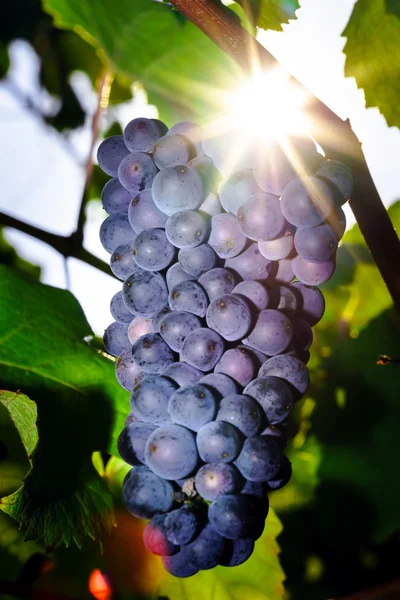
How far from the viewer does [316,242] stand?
0.67 metres

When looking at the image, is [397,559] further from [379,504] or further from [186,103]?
[186,103]

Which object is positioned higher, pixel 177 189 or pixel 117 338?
pixel 177 189

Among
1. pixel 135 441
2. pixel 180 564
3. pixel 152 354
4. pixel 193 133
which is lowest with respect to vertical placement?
pixel 180 564

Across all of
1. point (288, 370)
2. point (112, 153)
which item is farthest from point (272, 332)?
point (112, 153)

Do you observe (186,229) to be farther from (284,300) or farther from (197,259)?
(284,300)

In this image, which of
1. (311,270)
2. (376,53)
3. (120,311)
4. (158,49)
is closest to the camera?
(311,270)

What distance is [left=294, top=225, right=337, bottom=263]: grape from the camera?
68 cm

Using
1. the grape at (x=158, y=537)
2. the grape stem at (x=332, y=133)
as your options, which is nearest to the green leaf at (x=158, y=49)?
the grape stem at (x=332, y=133)

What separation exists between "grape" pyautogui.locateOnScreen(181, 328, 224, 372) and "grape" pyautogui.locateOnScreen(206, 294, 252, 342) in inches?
0.6

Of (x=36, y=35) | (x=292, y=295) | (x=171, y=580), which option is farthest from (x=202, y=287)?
(x=36, y=35)

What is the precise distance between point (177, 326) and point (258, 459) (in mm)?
203

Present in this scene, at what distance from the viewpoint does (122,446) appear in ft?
2.37

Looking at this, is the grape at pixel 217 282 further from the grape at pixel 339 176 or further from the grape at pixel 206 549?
the grape at pixel 206 549

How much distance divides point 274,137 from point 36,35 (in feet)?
5.69
